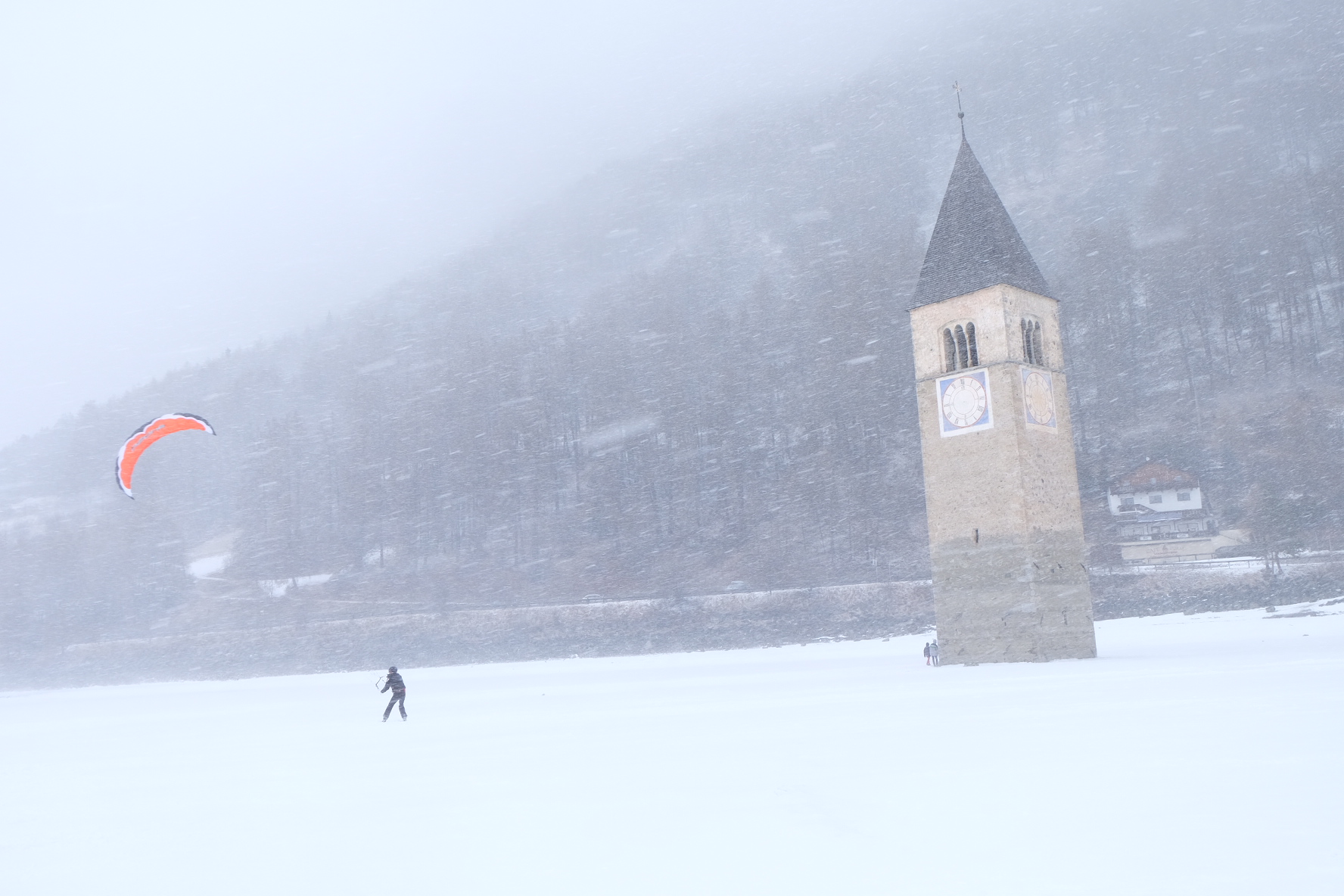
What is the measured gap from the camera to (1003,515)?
1175 inches

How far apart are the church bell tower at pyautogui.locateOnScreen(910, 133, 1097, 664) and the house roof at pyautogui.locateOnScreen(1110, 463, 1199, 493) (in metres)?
42.7

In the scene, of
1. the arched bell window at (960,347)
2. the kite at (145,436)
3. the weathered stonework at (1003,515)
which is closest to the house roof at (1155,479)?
the weathered stonework at (1003,515)

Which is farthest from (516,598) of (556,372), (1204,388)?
(1204,388)

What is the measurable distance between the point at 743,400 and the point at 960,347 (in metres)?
68.7

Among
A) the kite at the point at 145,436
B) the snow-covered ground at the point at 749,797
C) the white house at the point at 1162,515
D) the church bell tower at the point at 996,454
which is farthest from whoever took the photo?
the white house at the point at 1162,515

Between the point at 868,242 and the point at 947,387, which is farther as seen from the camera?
the point at 868,242

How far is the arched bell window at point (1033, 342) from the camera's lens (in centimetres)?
3278

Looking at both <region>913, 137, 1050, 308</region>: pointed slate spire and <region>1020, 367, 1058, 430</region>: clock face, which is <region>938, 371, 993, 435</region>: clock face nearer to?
<region>1020, 367, 1058, 430</region>: clock face

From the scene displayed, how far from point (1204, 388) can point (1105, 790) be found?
87777mm

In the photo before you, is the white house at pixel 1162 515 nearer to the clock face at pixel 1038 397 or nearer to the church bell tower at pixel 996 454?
the clock face at pixel 1038 397

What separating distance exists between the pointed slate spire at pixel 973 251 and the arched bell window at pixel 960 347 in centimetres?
112

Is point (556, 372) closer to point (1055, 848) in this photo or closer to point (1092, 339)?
point (1092, 339)

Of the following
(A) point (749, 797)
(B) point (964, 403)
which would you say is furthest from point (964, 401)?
(A) point (749, 797)

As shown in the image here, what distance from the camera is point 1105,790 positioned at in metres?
9.10
